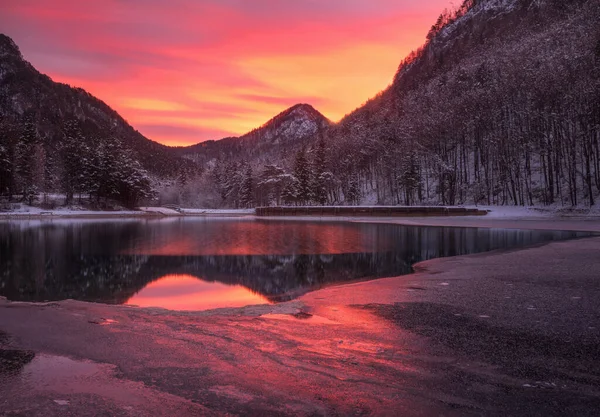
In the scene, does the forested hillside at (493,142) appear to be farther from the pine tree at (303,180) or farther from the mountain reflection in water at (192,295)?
the mountain reflection in water at (192,295)

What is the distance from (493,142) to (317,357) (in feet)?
206

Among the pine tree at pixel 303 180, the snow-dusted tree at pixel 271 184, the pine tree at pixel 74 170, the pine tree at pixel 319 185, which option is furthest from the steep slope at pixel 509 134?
the pine tree at pixel 74 170

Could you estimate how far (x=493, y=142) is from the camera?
199 feet

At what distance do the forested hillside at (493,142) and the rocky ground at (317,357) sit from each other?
46998 millimetres

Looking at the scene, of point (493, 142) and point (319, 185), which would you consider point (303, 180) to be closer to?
point (319, 185)

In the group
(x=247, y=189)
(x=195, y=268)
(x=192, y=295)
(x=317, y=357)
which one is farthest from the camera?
(x=247, y=189)

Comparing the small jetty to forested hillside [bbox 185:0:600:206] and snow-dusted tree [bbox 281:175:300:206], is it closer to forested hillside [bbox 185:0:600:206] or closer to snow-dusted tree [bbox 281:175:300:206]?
forested hillside [bbox 185:0:600:206]

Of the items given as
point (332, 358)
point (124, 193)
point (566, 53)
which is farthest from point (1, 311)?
point (124, 193)

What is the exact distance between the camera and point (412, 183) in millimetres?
70500

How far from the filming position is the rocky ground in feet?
14.6

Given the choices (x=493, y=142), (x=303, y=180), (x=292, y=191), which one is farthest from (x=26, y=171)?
(x=493, y=142)

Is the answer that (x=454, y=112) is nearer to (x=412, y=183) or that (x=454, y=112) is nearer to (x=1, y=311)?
(x=412, y=183)

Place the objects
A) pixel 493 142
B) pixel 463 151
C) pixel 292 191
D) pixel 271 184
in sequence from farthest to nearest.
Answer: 1. pixel 271 184
2. pixel 292 191
3. pixel 463 151
4. pixel 493 142

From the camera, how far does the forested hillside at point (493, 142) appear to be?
49469 millimetres
